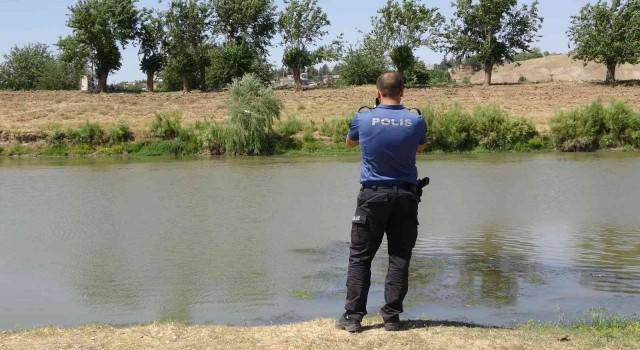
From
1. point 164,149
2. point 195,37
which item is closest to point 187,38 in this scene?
point 195,37

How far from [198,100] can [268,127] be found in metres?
11.7

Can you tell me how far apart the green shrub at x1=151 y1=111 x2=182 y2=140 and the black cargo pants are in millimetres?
38700

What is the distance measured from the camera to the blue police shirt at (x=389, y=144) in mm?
6547

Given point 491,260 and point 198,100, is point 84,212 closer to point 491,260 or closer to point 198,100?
point 491,260

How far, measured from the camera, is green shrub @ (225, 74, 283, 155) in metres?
41.4

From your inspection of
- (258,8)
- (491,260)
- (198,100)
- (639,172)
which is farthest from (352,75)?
(491,260)

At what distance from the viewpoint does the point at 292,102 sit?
51.2 meters

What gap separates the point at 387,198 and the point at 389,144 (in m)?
0.49

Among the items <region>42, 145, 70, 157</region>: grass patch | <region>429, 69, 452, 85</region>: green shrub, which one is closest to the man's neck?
<region>42, 145, 70, 157</region>: grass patch

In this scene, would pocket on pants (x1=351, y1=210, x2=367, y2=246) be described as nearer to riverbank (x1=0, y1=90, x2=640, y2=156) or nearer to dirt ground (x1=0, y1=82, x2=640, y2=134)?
riverbank (x1=0, y1=90, x2=640, y2=156)

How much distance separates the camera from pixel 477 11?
55.7m

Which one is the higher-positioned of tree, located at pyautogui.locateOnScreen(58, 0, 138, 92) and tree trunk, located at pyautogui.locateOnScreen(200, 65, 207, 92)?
tree, located at pyautogui.locateOnScreen(58, 0, 138, 92)

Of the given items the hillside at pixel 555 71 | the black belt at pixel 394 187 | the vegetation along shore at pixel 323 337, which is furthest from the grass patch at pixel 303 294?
the hillside at pixel 555 71

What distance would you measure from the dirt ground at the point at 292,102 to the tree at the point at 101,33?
10.5 feet
